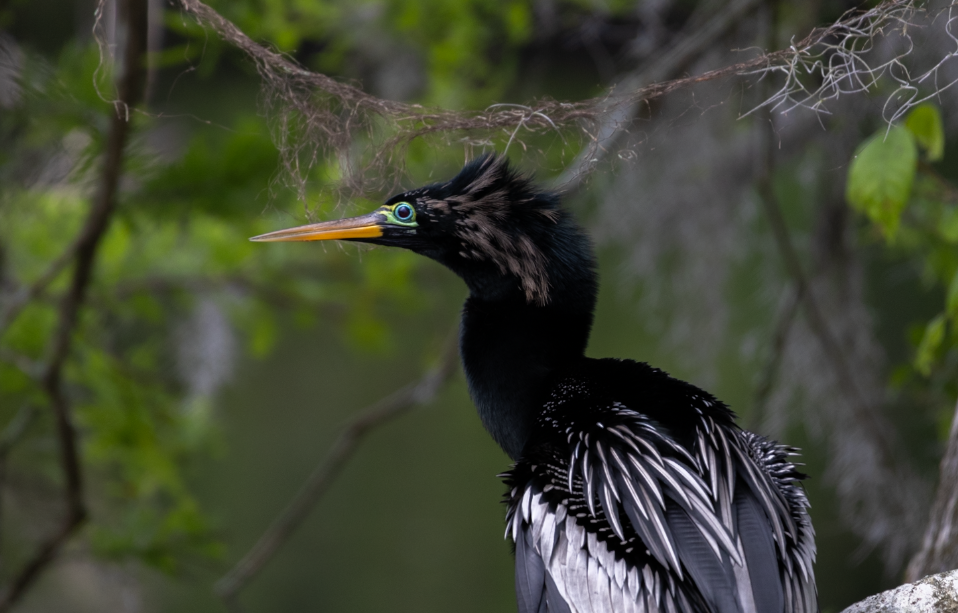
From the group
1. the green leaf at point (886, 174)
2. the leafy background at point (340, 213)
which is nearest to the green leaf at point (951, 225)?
the leafy background at point (340, 213)

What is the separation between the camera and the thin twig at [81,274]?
1841 millimetres

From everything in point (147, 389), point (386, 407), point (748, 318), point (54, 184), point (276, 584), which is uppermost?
point (748, 318)

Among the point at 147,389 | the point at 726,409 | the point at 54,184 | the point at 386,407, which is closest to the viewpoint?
the point at 726,409

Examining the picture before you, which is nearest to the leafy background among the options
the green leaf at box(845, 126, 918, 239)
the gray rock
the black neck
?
the green leaf at box(845, 126, 918, 239)

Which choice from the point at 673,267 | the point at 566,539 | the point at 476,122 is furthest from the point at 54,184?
the point at 673,267

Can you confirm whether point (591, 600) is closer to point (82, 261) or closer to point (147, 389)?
point (82, 261)

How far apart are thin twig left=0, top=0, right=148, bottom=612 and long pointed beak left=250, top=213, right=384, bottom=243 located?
0.46 metres

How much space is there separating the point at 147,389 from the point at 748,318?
4.59 metres

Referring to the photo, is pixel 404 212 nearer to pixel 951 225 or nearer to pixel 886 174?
pixel 886 174

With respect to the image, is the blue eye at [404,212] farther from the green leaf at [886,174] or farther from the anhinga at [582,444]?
the green leaf at [886,174]

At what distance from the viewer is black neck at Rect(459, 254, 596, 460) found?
5.15 ft

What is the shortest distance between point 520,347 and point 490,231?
227mm

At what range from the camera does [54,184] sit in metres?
2.53

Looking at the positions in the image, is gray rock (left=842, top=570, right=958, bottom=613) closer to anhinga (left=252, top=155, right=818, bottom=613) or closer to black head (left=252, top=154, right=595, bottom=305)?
anhinga (left=252, top=155, right=818, bottom=613)
